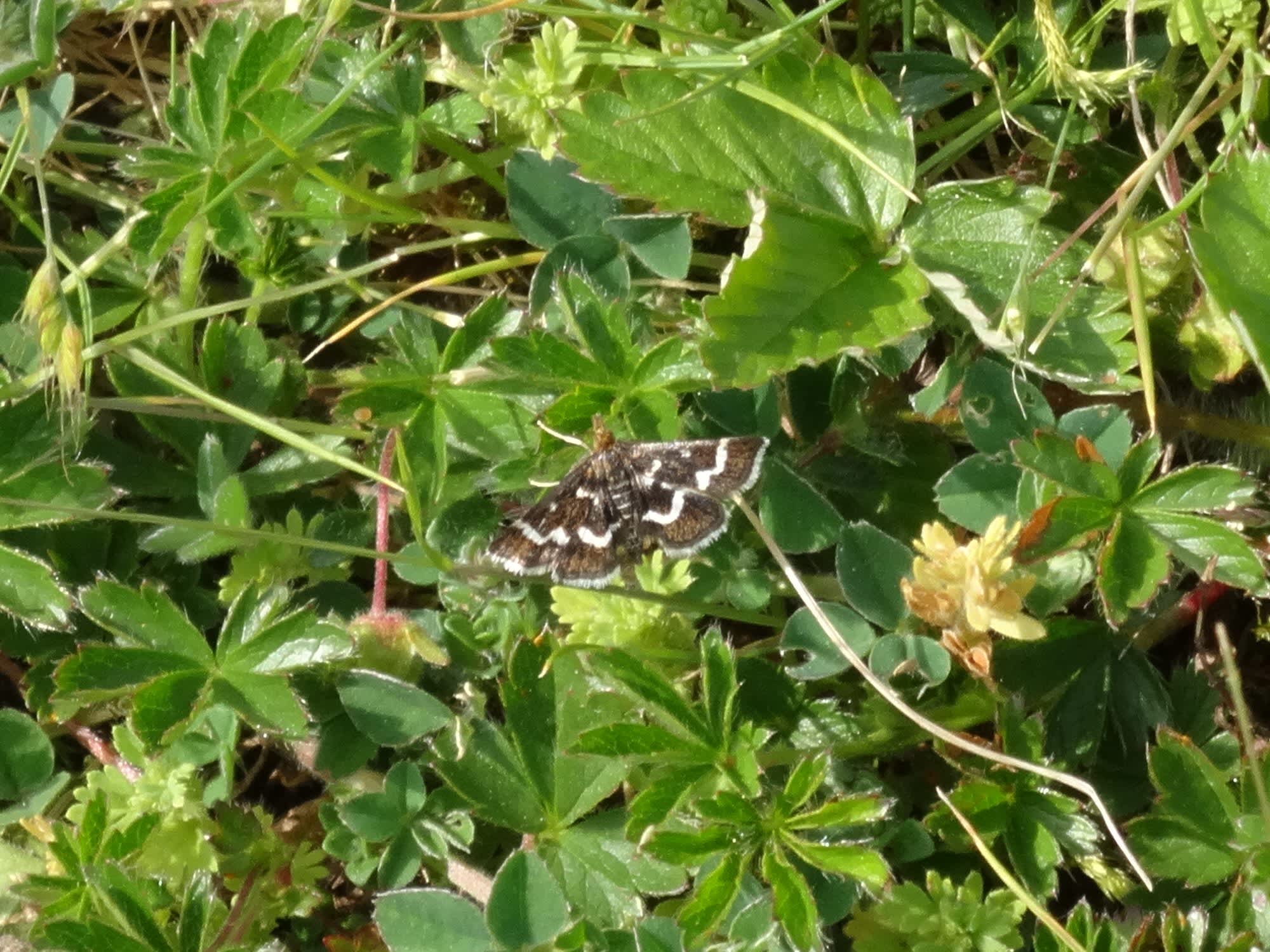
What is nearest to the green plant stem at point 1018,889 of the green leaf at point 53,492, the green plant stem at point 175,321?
the green plant stem at point 175,321

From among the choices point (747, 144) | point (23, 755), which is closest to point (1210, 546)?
point (747, 144)

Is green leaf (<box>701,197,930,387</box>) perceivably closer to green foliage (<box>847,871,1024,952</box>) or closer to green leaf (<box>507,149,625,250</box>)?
green leaf (<box>507,149,625,250</box>)

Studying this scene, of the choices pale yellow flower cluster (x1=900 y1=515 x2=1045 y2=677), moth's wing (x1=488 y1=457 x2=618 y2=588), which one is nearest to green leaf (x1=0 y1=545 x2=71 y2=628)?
moth's wing (x1=488 y1=457 x2=618 y2=588)

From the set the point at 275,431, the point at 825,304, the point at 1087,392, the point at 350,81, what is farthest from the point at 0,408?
the point at 1087,392

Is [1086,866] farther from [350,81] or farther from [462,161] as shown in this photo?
[350,81]

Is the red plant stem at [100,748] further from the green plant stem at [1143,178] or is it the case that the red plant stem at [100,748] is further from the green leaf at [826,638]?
the green plant stem at [1143,178]

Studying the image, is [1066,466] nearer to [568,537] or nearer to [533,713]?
[568,537]

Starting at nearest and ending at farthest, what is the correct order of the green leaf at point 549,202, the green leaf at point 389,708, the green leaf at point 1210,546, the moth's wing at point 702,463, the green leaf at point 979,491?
1. the green leaf at point 1210,546
2. the moth's wing at point 702,463
3. the green leaf at point 979,491
4. the green leaf at point 389,708
5. the green leaf at point 549,202
